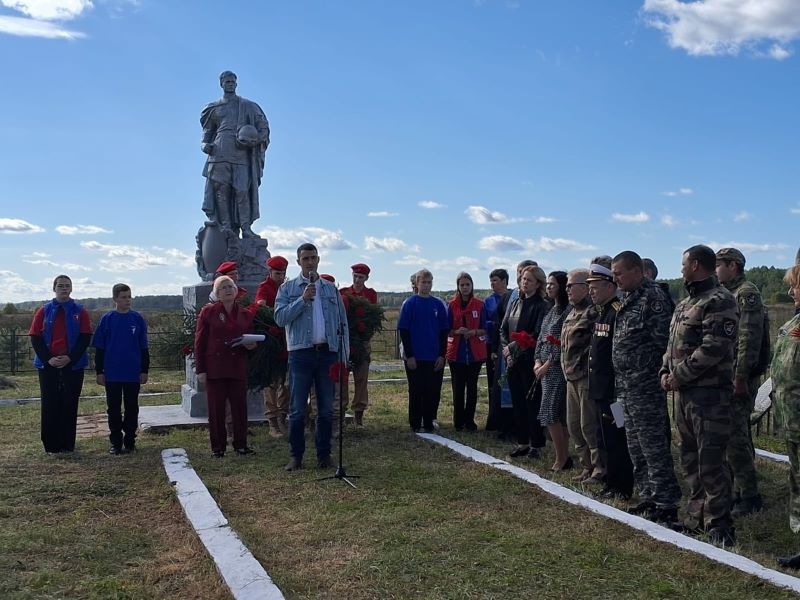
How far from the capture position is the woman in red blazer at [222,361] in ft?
23.8

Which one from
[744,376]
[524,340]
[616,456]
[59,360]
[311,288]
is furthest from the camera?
[59,360]

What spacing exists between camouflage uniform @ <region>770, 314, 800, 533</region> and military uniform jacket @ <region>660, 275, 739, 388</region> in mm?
268

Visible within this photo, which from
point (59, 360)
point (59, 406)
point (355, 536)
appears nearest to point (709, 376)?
point (355, 536)

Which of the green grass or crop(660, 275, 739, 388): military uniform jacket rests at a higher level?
crop(660, 275, 739, 388): military uniform jacket

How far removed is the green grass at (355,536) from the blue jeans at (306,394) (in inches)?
12.7

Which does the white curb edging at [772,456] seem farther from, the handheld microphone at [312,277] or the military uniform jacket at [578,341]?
the handheld microphone at [312,277]

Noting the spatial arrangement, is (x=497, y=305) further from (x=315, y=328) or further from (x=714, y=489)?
(x=714, y=489)

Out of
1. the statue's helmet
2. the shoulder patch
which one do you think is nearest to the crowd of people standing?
the shoulder patch

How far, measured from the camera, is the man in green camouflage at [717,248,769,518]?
18.0 ft

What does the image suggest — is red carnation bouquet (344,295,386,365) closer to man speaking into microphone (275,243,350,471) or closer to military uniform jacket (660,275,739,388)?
man speaking into microphone (275,243,350,471)

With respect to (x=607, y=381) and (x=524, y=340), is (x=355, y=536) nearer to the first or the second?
(x=607, y=381)

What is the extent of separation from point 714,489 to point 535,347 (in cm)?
259

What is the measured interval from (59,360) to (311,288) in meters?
2.89

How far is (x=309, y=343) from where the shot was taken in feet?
21.8
